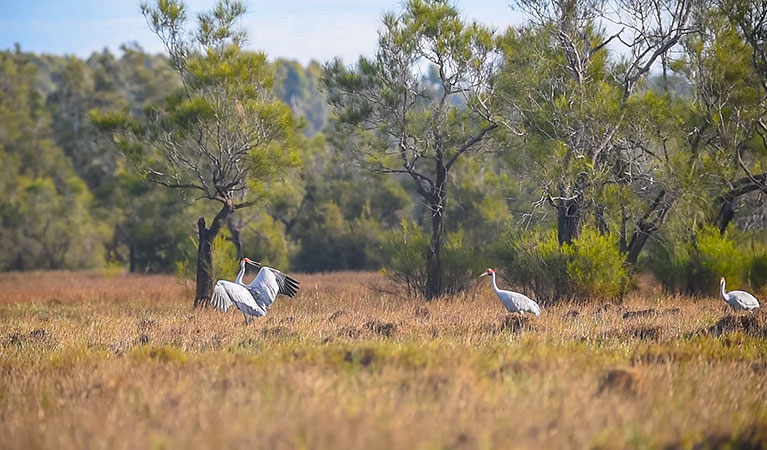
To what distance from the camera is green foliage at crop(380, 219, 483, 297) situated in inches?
840

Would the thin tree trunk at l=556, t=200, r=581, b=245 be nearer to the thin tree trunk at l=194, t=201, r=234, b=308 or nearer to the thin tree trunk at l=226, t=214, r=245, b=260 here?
the thin tree trunk at l=194, t=201, r=234, b=308

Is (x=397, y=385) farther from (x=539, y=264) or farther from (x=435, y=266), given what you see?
(x=435, y=266)

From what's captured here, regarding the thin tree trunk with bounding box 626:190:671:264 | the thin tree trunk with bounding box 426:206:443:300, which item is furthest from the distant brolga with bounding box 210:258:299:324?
the thin tree trunk with bounding box 626:190:671:264

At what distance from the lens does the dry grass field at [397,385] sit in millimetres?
6059

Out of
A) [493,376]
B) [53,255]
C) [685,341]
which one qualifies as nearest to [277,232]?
[53,255]

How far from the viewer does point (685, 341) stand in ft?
36.7

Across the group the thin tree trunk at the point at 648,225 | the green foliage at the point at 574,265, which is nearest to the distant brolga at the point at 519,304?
the green foliage at the point at 574,265

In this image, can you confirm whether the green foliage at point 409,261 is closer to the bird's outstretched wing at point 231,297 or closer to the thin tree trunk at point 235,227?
the bird's outstretched wing at point 231,297

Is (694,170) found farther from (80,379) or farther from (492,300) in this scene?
(80,379)

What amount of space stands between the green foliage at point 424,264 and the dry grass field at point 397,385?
7.27 m

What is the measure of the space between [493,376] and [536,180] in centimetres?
1124

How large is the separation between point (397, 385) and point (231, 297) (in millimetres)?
7929

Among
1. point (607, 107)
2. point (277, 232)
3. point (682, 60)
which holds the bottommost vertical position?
point (277, 232)

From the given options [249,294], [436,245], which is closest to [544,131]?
[436,245]
